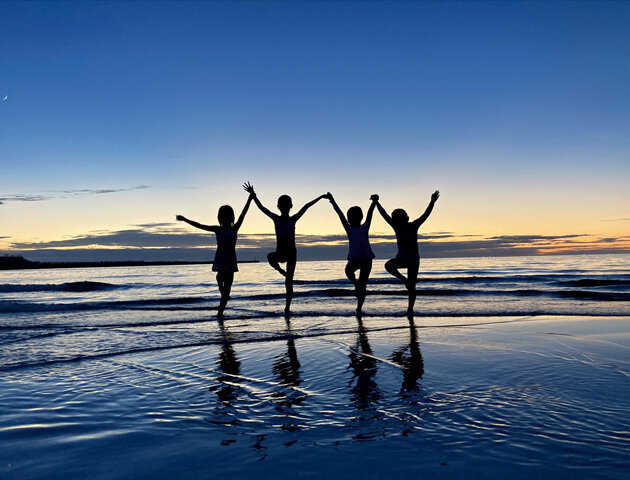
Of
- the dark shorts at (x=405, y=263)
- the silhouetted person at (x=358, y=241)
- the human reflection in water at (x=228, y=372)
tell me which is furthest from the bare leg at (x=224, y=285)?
the dark shorts at (x=405, y=263)

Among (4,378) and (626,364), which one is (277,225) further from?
(626,364)

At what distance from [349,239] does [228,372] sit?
19.8 feet

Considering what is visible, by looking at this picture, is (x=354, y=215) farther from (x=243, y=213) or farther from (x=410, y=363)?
(x=410, y=363)

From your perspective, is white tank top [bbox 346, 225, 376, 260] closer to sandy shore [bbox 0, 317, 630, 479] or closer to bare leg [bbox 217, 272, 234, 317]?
bare leg [bbox 217, 272, 234, 317]

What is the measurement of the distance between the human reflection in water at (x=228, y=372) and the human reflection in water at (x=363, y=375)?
1.08 meters

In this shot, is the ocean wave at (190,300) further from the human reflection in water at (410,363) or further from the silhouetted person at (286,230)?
the human reflection in water at (410,363)

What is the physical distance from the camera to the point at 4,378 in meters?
4.89

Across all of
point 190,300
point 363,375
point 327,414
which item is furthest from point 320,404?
point 190,300

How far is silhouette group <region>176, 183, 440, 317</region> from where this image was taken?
34.3ft

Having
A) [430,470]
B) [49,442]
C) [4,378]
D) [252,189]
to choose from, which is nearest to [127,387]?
[49,442]

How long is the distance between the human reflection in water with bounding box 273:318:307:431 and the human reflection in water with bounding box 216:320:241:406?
41 centimetres

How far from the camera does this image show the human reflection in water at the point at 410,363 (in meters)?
4.16

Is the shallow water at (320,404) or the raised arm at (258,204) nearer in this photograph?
the shallow water at (320,404)

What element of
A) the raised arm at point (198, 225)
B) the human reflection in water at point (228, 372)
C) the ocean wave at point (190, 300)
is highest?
the raised arm at point (198, 225)
